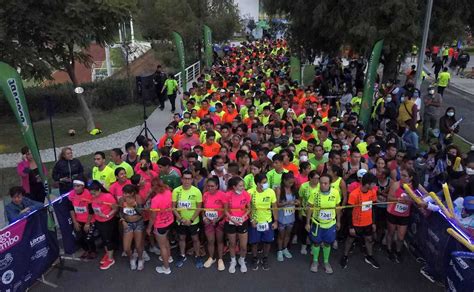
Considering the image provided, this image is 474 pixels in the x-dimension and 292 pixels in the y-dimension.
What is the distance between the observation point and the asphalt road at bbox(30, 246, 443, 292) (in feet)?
19.7

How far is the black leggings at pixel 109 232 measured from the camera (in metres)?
6.29

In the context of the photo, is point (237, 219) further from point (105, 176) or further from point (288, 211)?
point (105, 176)

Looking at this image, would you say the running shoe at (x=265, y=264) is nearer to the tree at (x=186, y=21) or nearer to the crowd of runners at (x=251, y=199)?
the crowd of runners at (x=251, y=199)

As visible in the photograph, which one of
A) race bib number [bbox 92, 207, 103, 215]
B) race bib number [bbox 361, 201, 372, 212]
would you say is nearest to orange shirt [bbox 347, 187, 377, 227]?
race bib number [bbox 361, 201, 372, 212]

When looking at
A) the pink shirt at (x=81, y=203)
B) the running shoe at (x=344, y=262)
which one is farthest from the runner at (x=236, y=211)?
the pink shirt at (x=81, y=203)

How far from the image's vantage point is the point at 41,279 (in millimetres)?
6133

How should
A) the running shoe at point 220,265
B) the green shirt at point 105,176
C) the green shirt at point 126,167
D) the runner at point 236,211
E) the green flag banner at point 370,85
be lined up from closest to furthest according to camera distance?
the runner at point 236,211 → the running shoe at point 220,265 → the green shirt at point 105,176 → the green shirt at point 126,167 → the green flag banner at point 370,85

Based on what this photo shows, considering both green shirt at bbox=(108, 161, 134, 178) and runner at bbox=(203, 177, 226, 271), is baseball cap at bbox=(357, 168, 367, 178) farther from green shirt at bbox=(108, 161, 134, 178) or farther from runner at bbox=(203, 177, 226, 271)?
green shirt at bbox=(108, 161, 134, 178)

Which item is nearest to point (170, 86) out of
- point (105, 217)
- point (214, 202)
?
point (105, 217)

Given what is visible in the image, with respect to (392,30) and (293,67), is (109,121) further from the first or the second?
(392,30)

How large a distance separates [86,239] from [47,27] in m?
7.81

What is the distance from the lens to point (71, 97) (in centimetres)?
1820

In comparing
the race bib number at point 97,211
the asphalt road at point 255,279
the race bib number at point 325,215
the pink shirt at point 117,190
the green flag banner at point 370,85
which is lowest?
the asphalt road at point 255,279

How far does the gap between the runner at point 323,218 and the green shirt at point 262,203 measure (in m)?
0.59
